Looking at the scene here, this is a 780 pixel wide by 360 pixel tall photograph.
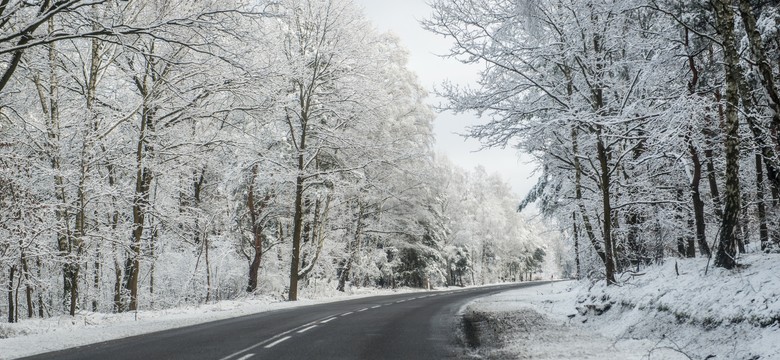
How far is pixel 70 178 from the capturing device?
14.9 m

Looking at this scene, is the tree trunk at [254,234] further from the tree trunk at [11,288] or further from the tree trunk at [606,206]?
the tree trunk at [606,206]

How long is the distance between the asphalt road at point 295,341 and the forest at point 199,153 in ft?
17.1

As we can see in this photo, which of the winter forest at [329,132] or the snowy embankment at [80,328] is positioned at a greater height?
the winter forest at [329,132]

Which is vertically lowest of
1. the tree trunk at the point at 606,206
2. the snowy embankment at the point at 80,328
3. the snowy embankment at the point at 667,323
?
the snowy embankment at the point at 80,328

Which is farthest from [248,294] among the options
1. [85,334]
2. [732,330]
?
[732,330]

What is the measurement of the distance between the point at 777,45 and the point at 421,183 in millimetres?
22145

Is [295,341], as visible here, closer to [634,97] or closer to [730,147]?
[730,147]

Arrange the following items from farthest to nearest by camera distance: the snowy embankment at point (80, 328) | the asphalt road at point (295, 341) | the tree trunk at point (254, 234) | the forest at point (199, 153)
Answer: the tree trunk at point (254, 234) < the forest at point (199, 153) < the snowy embankment at point (80, 328) < the asphalt road at point (295, 341)

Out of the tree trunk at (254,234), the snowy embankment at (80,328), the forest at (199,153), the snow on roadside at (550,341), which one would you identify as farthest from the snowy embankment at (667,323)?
the tree trunk at (254,234)

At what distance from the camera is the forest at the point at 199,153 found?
520 inches

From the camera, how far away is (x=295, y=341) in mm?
9188

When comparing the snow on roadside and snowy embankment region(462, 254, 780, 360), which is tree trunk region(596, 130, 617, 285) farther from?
the snow on roadside

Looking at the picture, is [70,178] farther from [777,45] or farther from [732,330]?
[777,45]

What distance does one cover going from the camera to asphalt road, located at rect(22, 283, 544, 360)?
7.83 m
